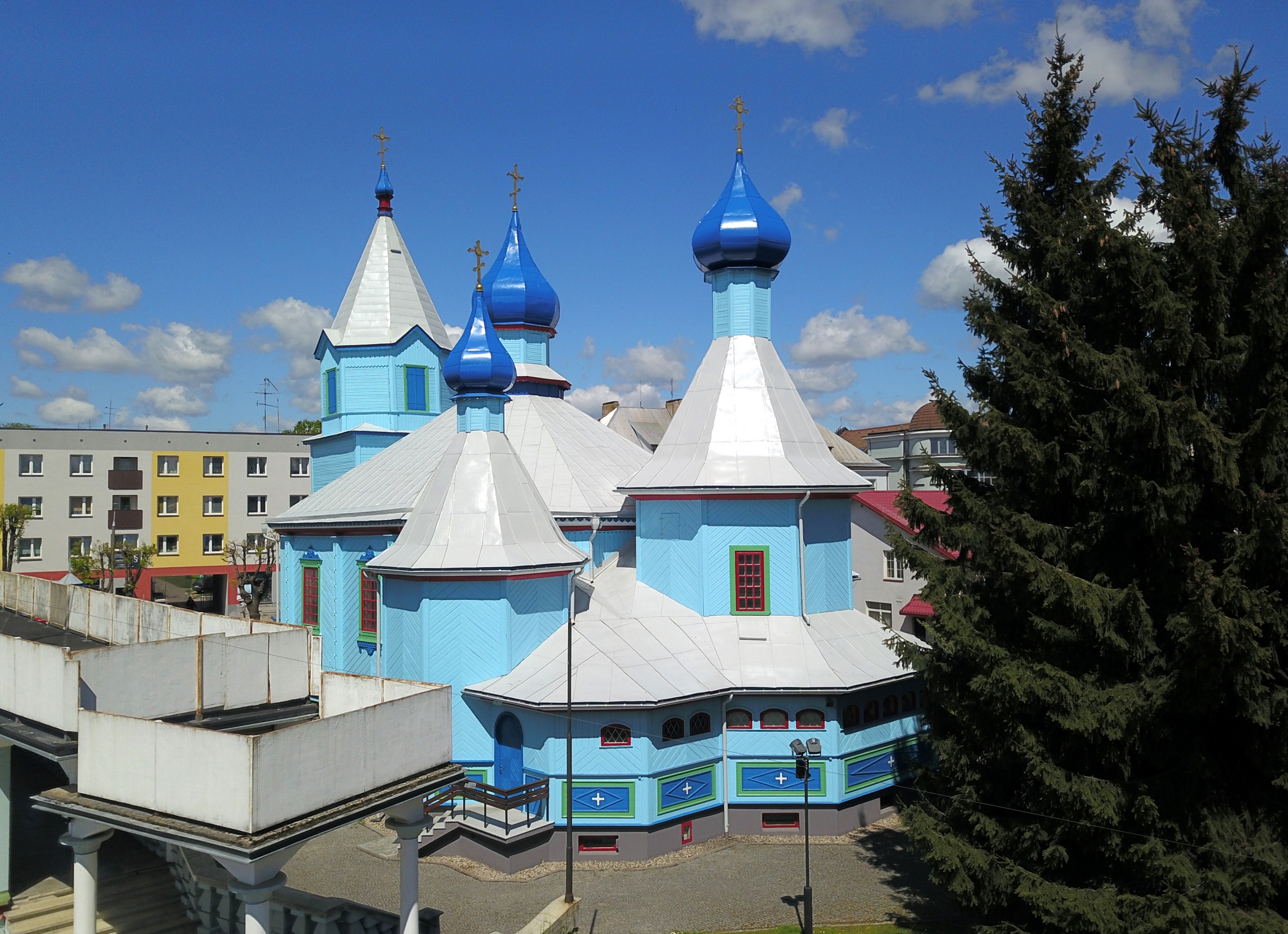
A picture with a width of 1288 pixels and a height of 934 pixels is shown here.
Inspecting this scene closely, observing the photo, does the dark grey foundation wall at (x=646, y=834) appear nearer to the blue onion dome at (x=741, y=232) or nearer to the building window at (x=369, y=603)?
the building window at (x=369, y=603)

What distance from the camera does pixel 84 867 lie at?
10.6m

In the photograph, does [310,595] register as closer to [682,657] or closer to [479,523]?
[479,523]

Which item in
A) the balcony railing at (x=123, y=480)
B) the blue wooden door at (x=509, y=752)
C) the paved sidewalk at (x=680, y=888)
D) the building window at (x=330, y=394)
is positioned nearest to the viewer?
the paved sidewalk at (x=680, y=888)

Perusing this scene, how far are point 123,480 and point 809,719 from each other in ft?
123

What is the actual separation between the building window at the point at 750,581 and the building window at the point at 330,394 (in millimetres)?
16090

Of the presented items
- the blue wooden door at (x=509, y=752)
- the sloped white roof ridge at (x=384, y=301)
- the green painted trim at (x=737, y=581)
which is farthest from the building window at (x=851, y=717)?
the sloped white roof ridge at (x=384, y=301)

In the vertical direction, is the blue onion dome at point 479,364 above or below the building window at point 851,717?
above

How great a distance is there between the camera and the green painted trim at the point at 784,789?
18.3m

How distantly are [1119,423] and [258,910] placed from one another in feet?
36.6

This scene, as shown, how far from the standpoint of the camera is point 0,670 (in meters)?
12.2

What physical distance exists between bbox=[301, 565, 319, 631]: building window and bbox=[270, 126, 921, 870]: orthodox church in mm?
75

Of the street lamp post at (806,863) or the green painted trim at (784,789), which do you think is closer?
the street lamp post at (806,863)

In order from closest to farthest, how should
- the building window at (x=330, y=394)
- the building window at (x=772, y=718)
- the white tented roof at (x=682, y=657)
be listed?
the white tented roof at (x=682, y=657)
the building window at (x=772, y=718)
the building window at (x=330, y=394)

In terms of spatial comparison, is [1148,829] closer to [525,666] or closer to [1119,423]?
[1119,423]
